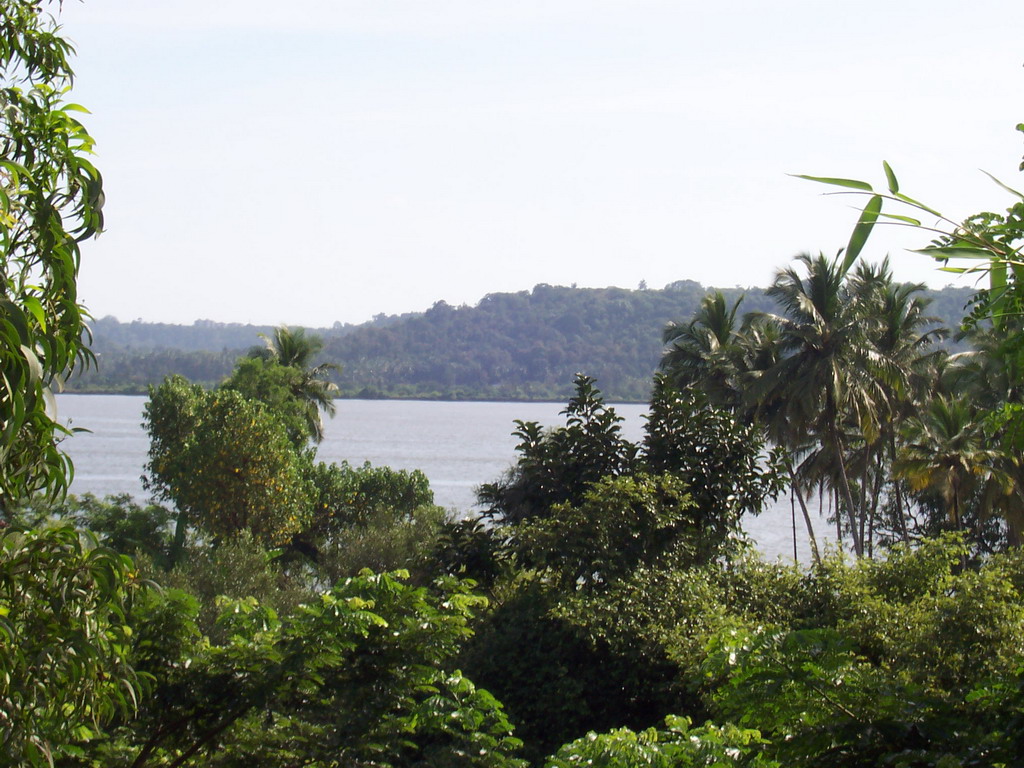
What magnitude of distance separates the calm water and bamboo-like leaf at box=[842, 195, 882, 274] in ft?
99.4

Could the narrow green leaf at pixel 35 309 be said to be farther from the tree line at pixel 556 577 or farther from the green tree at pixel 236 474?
the green tree at pixel 236 474

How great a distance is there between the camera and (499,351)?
155 metres

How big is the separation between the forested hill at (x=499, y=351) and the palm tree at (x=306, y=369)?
82.4 m

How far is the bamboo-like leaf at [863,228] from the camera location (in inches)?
85.9

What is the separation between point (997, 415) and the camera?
307 centimetres

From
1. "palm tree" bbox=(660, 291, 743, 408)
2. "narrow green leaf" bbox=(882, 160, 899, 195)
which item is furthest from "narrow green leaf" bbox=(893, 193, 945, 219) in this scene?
"palm tree" bbox=(660, 291, 743, 408)

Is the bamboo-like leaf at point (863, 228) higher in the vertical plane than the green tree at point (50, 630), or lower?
higher

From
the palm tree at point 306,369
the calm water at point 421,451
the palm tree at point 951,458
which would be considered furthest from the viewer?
the calm water at point 421,451

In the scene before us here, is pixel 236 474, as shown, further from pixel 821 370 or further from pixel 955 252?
pixel 955 252

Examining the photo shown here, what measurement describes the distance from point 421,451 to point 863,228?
100 m

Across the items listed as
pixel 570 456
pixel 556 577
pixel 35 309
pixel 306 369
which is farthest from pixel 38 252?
pixel 306 369

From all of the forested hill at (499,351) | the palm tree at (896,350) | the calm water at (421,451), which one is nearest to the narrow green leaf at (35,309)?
the palm tree at (896,350)

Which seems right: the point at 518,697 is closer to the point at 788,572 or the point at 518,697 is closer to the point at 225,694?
the point at 788,572

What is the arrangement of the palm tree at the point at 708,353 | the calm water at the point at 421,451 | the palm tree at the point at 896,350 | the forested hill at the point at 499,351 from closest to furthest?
the palm tree at the point at 896,350 < the palm tree at the point at 708,353 < the calm water at the point at 421,451 < the forested hill at the point at 499,351
